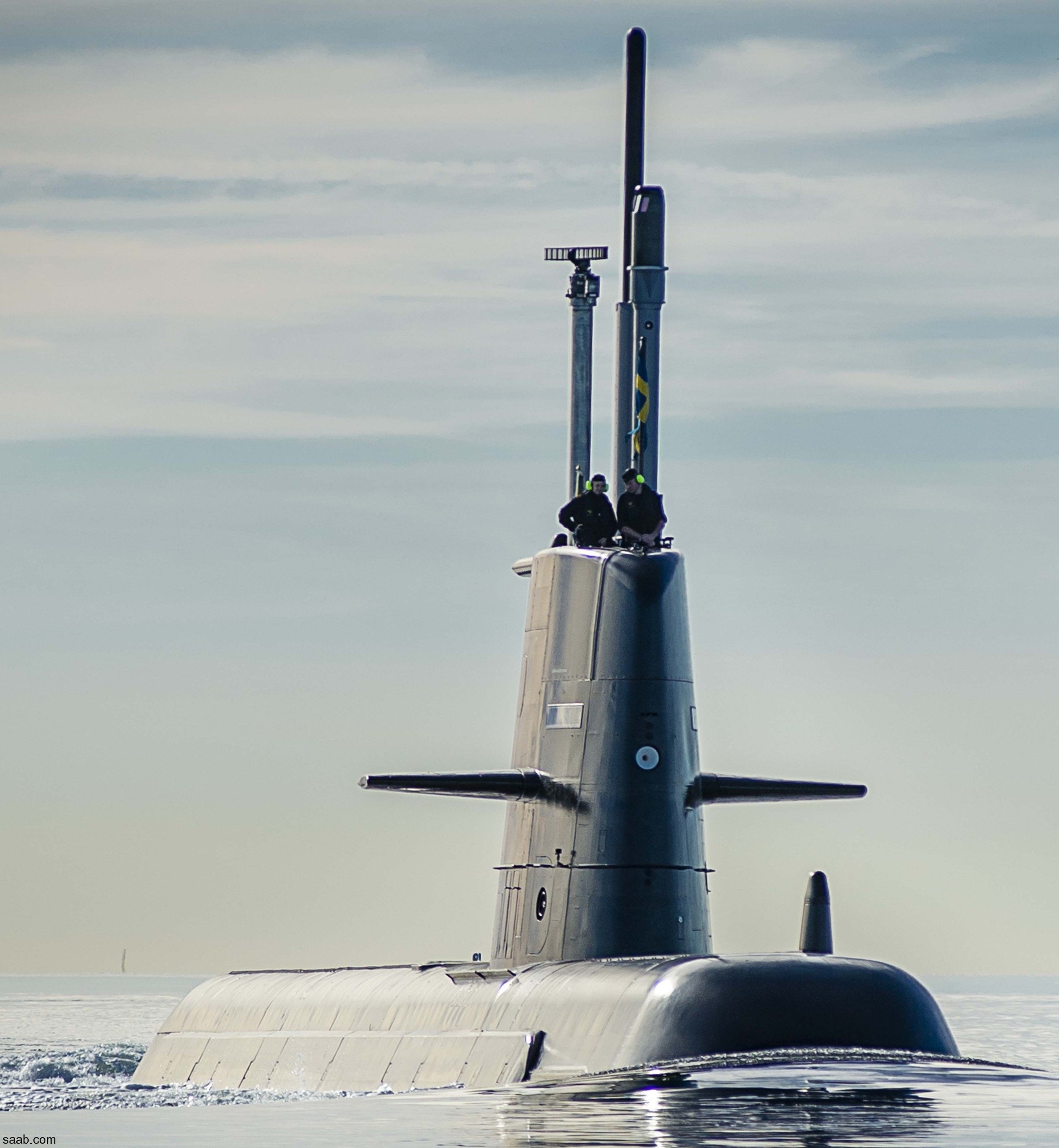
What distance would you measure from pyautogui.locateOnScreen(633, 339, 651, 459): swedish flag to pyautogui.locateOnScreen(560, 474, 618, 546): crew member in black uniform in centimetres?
58

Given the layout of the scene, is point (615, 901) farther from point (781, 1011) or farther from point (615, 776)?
point (781, 1011)

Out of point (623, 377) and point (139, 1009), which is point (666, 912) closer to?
point (623, 377)

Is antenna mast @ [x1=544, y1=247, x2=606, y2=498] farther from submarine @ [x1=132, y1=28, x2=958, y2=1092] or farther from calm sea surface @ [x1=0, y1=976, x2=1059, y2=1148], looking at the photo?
calm sea surface @ [x1=0, y1=976, x2=1059, y2=1148]

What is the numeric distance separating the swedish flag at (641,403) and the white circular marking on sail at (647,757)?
128 inches

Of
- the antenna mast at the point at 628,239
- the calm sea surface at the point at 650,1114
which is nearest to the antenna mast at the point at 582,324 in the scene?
the antenna mast at the point at 628,239

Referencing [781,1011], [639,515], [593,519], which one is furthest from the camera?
[593,519]

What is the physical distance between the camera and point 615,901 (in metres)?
24.1

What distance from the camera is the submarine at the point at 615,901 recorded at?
2122cm

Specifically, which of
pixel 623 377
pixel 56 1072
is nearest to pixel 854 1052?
pixel 623 377

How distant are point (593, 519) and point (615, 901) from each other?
4201mm

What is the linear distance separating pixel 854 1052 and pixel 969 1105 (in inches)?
103

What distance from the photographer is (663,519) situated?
2511 centimetres

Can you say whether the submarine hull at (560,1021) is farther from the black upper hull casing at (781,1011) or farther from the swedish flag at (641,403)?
the swedish flag at (641,403)

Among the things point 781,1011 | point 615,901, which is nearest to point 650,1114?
point 781,1011
